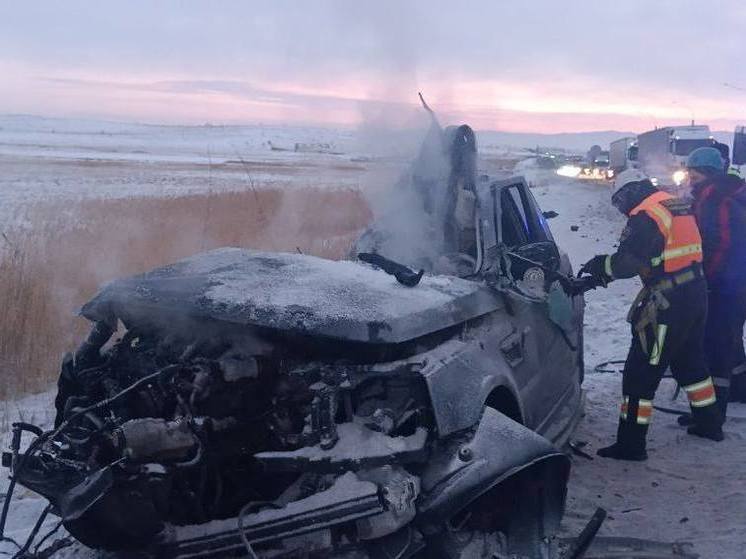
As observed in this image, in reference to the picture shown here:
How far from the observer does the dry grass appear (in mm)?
6578

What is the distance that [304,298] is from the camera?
3.51 metres

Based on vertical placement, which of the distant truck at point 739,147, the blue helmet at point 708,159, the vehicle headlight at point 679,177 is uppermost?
the distant truck at point 739,147

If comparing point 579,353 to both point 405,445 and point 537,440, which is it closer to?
point 537,440

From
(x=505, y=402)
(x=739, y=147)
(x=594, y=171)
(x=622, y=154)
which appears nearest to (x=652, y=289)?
(x=505, y=402)

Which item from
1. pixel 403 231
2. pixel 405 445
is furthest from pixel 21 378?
pixel 405 445

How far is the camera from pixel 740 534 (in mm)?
4137

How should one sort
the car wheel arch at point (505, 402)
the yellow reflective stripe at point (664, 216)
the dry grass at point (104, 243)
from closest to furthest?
1. the car wheel arch at point (505, 402)
2. the yellow reflective stripe at point (664, 216)
3. the dry grass at point (104, 243)

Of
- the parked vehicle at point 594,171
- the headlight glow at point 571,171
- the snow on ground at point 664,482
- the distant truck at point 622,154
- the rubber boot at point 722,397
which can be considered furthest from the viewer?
the parked vehicle at point 594,171

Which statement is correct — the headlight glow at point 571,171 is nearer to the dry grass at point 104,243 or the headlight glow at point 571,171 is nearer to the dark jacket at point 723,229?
the dry grass at point 104,243

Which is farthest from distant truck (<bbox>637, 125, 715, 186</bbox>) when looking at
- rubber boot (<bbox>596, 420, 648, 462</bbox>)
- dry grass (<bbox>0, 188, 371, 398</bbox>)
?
rubber boot (<bbox>596, 420, 648, 462</bbox>)

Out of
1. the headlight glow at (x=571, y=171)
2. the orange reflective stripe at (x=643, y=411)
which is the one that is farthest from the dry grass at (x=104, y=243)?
the headlight glow at (x=571, y=171)

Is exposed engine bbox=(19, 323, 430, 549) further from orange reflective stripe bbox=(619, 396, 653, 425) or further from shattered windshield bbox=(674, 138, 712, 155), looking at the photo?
shattered windshield bbox=(674, 138, 712, 155)

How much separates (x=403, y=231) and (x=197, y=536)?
3033 mm

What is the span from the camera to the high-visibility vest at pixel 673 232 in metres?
5.15
